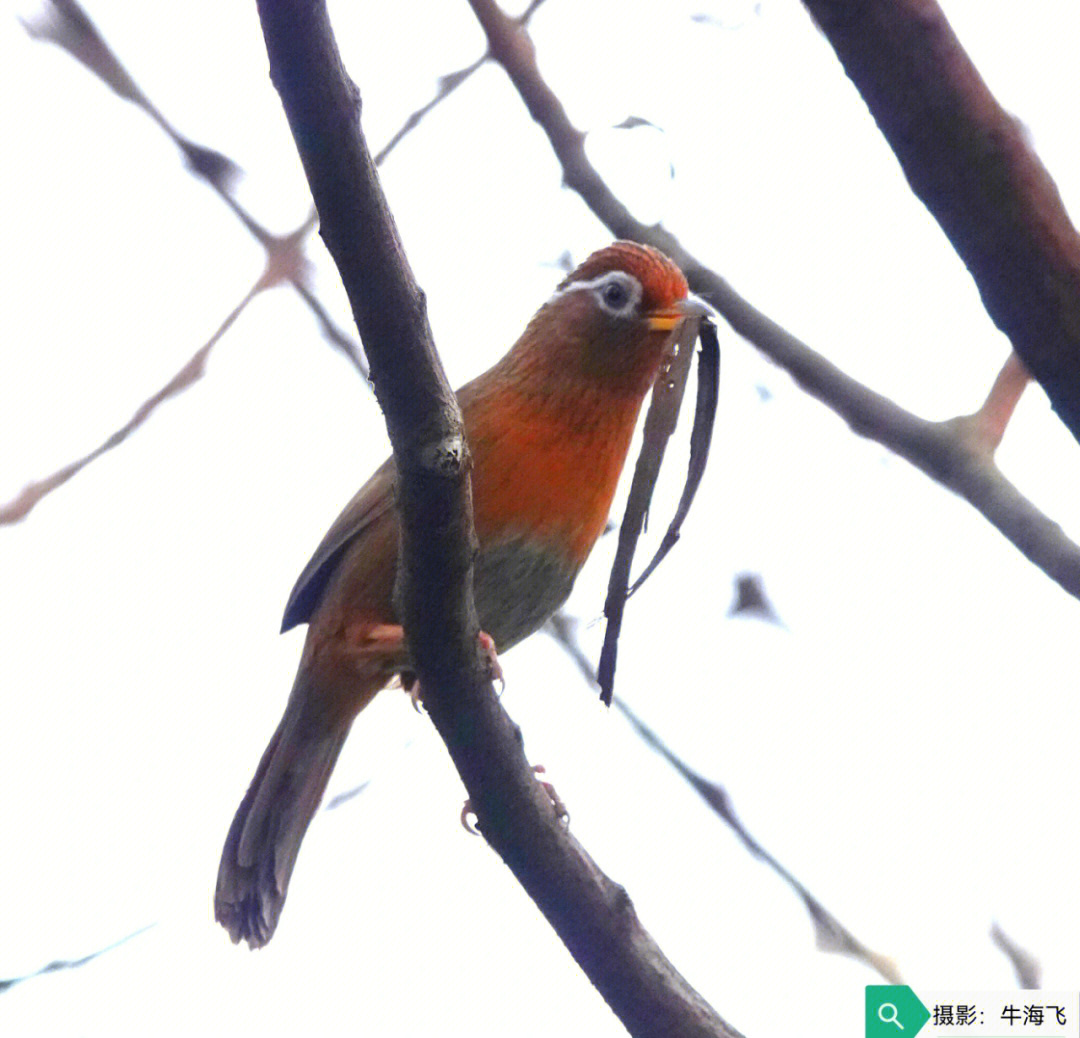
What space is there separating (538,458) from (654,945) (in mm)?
1368

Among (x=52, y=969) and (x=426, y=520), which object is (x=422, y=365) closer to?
(x=426, y=520)

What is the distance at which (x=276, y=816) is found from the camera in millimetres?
4180

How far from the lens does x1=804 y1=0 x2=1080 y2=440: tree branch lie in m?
1.96

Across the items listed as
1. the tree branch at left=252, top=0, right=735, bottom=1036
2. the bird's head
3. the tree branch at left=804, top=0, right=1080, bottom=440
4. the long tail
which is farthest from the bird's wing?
the tree branch at left=804, top=0, right=1080, bottom=440

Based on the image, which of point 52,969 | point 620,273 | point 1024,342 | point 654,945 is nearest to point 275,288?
point 620,273

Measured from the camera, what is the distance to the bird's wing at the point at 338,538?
3.88 m

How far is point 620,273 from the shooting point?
4.11 meters

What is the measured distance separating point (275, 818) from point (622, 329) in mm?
1737

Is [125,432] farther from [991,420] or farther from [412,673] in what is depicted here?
[991,420]

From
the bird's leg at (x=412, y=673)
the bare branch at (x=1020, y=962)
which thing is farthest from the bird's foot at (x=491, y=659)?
the bare branch at (x=1020, y=962)

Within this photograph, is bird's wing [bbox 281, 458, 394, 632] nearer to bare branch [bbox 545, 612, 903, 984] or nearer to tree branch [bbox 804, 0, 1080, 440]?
bare branch [bbox 545, 612, 903, 984]

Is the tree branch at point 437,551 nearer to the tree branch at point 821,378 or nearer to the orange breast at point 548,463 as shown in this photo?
the orange breast at point 548,463

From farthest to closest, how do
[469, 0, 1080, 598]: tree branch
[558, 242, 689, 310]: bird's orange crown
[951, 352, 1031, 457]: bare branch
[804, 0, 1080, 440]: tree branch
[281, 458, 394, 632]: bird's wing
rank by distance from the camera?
[558, 242, 689, 310]: bird's orange crown, [281, 458, 394, 632]: bird's wing, [951, 352, 1031, 457]: bare branch, [469, 0, 1080, 598]: tree branch, [804, 0, 1080, 440]: tree branch

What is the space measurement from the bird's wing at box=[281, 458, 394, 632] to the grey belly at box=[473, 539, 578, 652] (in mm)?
325
